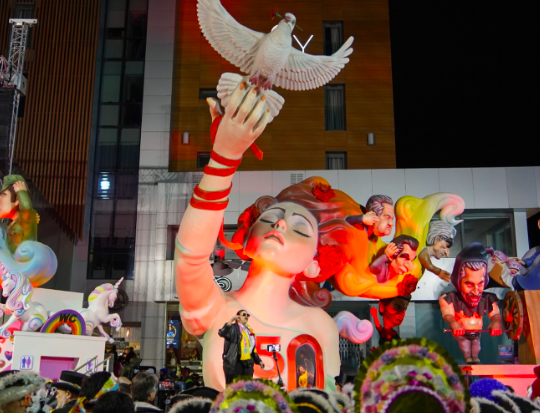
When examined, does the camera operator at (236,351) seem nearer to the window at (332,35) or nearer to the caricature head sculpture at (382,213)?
the caricature head sculpture at (382,213)

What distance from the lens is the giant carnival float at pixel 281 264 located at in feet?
18.1

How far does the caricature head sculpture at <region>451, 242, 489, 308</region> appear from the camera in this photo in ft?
26.9

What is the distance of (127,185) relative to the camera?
17391mm

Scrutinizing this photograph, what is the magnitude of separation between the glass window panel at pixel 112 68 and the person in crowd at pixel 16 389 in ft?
52.6

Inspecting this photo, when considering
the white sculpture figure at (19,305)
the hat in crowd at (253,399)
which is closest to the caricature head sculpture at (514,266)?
the white sculpture figure at (19,305)

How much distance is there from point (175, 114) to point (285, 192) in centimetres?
953

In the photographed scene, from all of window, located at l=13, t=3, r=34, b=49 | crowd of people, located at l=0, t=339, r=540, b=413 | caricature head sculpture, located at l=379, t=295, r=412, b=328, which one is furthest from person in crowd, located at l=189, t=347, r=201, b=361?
crowd of people, located at l=0, t=339, r=540, b=413

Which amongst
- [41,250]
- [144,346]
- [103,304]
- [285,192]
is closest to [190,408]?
[285,192]

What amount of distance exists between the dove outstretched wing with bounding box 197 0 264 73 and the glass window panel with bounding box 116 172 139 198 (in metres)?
11.8

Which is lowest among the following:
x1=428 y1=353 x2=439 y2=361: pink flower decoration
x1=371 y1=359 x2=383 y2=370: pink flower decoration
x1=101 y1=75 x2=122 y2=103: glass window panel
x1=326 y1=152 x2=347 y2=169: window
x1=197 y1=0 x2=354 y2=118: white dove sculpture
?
x1=371 y1=359 x2=383 y2=370: pink flower decoration

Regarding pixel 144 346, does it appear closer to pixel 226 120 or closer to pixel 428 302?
pixel 428 302

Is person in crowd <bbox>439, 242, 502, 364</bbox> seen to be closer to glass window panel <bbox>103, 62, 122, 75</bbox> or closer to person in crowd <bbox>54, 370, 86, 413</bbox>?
person in crowd <bbox>54, 370, 86, 413</bbox>

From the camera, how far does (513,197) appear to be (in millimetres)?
13953

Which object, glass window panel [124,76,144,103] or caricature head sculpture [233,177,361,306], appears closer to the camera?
caricature head sculpture [233,177,361,306]
